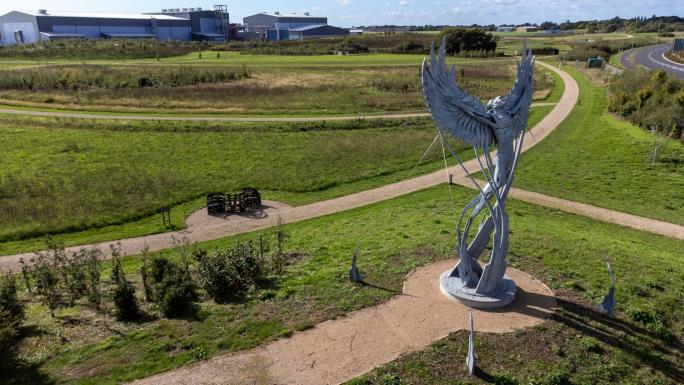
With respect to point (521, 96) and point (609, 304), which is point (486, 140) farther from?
point (609, 304)

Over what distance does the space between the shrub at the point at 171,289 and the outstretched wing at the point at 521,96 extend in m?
11.4

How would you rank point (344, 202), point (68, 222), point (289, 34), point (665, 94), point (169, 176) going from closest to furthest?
point (68, 222) → point (344, 202) → point (169, 176) → point (665, 94) → point (289, 34)

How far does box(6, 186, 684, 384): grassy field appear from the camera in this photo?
1288cm

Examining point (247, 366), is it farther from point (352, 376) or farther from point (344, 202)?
point (344, 202)

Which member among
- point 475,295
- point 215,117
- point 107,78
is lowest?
point 475,295

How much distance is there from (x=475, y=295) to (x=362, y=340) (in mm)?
4054

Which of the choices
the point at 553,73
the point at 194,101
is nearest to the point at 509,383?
the point at 194,101

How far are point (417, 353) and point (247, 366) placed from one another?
450cm


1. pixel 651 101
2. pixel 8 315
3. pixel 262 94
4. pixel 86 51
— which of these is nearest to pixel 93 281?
pixel 8 315

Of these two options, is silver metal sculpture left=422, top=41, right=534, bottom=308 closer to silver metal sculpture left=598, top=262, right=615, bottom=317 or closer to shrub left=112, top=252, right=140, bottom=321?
silver metal sculpture left=598, top=262, right=615, bottom=317

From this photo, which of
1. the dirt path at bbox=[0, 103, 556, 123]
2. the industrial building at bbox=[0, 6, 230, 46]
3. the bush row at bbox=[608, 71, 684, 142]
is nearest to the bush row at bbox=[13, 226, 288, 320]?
the dirt path at bbox=[0, 103, 556, 123]

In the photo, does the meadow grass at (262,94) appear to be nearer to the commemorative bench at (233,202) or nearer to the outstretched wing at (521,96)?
the commemorative bench at (233,202)

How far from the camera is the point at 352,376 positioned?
41.0 feet

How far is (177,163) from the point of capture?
33.9 m
